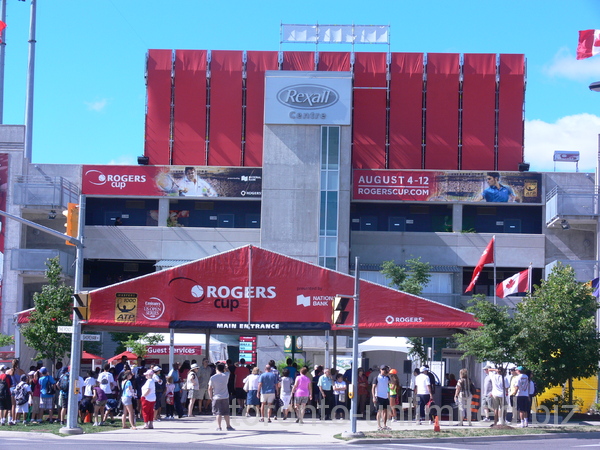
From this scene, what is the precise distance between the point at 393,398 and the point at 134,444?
8594 mm

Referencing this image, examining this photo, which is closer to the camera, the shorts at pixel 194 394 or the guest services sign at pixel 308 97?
the shorts at pixel 194 394

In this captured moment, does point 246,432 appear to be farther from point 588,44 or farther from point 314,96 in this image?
point 314,96

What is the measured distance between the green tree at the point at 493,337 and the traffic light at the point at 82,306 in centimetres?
1142

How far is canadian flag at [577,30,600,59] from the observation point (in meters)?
28.2

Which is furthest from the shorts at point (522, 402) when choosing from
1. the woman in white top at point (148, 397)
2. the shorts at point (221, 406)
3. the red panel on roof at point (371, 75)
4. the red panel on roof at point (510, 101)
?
the red panel on roof at point (371, 75)

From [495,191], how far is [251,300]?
28692 mm

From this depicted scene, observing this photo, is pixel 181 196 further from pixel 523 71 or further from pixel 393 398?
pixel 393 398

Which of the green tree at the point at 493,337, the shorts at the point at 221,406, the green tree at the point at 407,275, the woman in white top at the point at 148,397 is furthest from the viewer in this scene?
the green tree at the point at 407,275

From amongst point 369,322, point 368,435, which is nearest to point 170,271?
point 369,322

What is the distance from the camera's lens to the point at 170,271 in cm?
2531

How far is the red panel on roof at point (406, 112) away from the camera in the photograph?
54.0 m

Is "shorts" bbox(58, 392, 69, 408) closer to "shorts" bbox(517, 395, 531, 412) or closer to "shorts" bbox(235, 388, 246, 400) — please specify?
"shorts" bbox(235, 388, 246, 400)

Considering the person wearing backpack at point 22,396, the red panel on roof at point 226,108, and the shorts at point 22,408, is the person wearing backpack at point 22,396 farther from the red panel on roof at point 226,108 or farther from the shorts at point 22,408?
the red panel on roof at point 226,108

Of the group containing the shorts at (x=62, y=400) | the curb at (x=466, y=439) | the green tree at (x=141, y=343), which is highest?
the green tree at (x=141, y=343)
